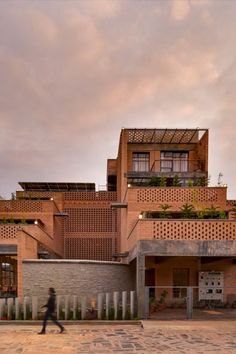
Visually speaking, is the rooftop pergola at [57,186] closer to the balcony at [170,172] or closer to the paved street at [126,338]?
the balcony at [170,172]

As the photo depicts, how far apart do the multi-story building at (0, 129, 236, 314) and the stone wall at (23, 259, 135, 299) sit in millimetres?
523

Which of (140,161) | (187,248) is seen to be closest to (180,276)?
(187,248)

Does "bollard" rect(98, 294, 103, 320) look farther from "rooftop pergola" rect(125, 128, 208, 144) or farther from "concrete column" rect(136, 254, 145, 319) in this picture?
"rooftop pergola" rect(125, 128, 208, 144)

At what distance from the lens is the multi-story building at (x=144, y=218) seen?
12.2m

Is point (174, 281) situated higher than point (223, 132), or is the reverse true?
point (223, 132)

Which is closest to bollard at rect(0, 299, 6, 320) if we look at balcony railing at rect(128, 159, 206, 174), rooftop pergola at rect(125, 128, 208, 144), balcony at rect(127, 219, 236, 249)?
balcony at rect(127, 219, 236, 249)

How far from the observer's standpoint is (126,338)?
9.18 meters

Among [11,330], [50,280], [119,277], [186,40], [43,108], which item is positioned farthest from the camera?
[43,108]

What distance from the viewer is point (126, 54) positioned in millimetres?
16734

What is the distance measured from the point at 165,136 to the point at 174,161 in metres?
2.14

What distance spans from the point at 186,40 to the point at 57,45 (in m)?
6.79

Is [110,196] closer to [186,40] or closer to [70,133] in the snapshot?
[70,133]

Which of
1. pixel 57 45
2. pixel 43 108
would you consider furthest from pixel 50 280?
pixel 43 108

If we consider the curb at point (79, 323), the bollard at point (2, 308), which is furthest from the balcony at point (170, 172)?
the bollard at point (2, 308)
